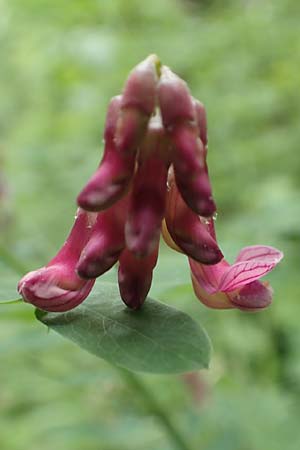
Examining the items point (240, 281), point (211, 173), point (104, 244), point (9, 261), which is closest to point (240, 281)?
point (240, 281)

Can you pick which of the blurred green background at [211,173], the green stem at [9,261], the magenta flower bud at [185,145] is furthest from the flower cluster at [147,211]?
the blurred green background at [211,173]

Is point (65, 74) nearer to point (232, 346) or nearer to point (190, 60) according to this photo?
point (190, 60)

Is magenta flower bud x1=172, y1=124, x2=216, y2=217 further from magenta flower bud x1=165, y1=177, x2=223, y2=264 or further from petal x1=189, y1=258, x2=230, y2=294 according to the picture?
petal x1=189, y1=258, x2=230, y2=294

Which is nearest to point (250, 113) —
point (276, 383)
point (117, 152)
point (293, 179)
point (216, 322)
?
point (293, 179)

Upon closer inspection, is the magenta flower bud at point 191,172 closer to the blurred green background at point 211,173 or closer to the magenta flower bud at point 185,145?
the magenta flower bud at point 185,145

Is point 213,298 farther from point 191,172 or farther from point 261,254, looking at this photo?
point 191,172

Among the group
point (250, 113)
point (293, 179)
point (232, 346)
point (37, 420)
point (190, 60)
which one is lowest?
point (37, 420)
